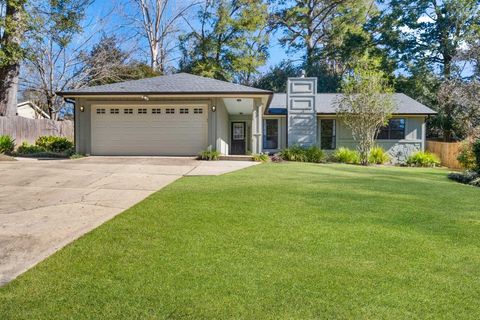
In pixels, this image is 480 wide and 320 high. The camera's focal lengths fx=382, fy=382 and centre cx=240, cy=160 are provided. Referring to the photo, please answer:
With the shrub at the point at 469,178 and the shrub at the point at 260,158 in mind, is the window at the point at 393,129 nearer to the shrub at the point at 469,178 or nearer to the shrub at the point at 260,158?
the shrub at the point at 260,158

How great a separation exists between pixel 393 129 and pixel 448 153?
3173mm

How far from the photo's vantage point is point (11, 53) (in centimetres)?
1722

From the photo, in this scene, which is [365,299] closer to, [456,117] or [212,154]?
[212,154]

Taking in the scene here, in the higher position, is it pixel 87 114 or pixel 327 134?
pixel 87 114

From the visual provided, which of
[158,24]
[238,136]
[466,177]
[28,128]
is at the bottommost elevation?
[466,177]

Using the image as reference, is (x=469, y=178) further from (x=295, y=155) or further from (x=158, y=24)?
(x=158, y=24)

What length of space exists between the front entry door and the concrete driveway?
9288 millimetres

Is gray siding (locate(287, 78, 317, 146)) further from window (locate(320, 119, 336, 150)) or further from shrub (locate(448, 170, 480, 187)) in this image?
shrub (locate(448, 170, 480, 187))

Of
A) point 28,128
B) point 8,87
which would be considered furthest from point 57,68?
point 8,87

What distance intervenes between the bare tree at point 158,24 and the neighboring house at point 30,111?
398 inches

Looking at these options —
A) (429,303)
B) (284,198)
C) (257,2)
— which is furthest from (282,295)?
(257,2)

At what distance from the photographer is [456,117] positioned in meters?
24.0

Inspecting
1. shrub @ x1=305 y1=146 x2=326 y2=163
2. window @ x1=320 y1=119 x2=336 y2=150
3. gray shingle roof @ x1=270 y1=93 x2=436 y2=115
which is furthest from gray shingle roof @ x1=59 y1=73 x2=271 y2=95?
window @ x1=320 y1=119 x2=336 y2=150

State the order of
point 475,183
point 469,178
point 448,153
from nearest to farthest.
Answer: point 475,183, point 469,178, point 448,153
